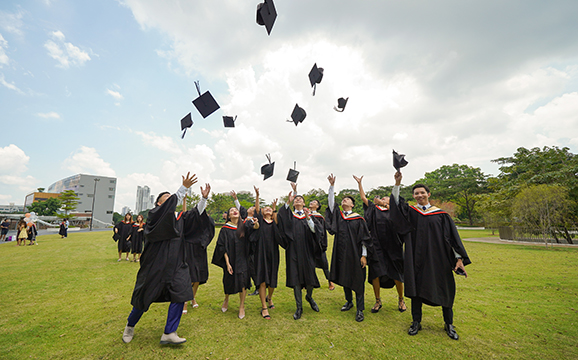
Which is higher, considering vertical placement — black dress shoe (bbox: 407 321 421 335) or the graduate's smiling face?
the graduate's smiling face

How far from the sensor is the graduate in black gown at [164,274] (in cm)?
341

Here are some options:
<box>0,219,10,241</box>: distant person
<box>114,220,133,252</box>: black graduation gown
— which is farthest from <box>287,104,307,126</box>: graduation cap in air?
<box>0,219,10,241</box>: distant person

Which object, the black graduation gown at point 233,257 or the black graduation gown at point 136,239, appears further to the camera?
the black graduation gown at point 136,239

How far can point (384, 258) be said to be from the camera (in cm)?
494

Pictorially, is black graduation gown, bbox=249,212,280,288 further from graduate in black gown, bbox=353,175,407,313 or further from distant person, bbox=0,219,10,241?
distant person, bbox=0,219,10,241

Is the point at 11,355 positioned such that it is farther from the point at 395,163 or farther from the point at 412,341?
the point at 395,163

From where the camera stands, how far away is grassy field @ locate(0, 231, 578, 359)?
130 inches

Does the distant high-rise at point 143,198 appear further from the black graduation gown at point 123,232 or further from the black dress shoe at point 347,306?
the black dress shoe at point 347,306

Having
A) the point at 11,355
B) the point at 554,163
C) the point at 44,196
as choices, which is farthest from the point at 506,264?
the point at 44,196

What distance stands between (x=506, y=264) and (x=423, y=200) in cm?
898

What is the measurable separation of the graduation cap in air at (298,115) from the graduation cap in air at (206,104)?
2.48 meters

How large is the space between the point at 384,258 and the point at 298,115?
4.91 meters

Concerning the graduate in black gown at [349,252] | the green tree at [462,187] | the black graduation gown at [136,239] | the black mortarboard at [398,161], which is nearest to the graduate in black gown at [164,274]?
the graduate in black gown at [349,252]

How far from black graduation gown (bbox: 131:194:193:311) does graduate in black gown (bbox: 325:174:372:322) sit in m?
2.57
